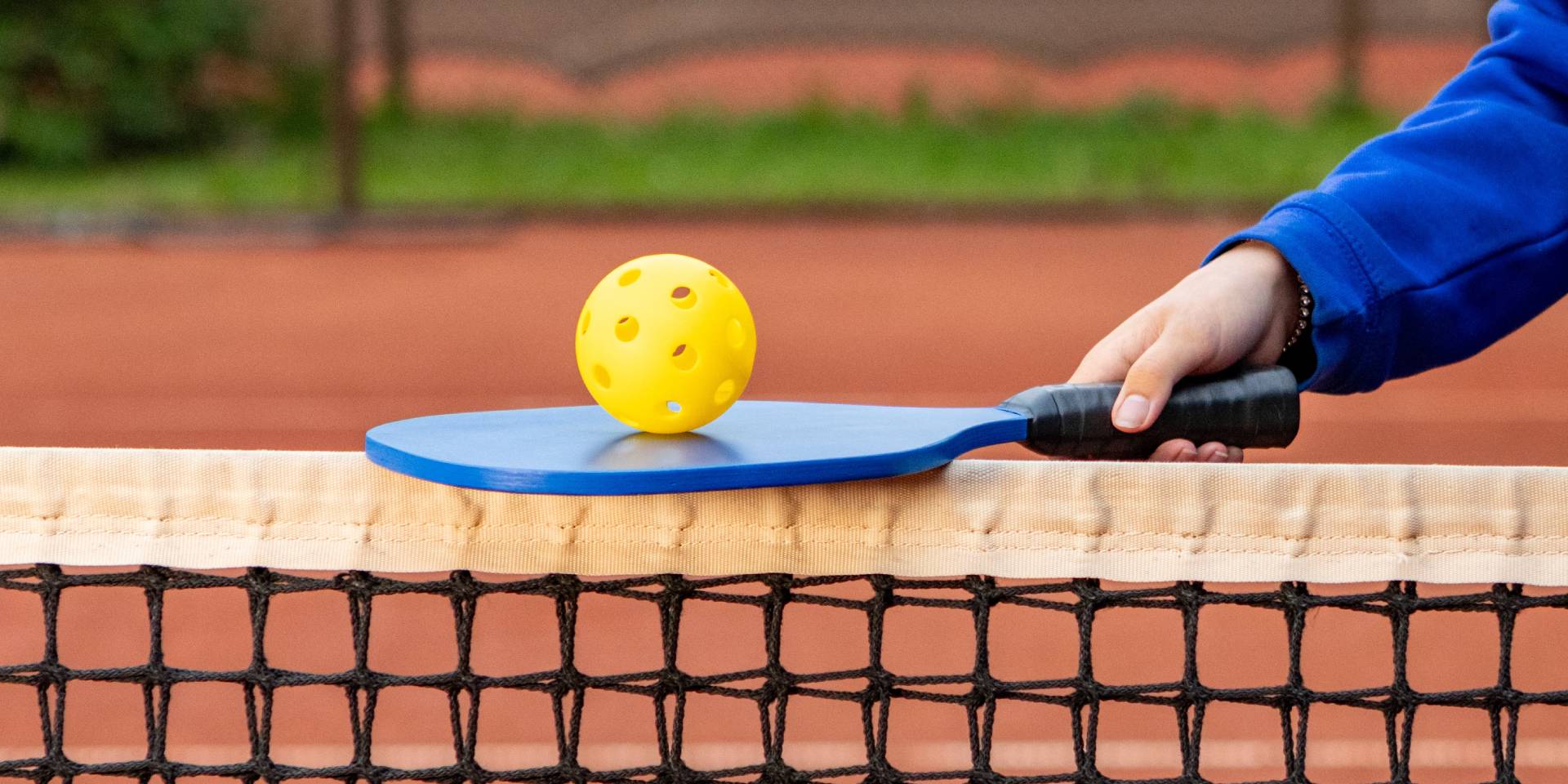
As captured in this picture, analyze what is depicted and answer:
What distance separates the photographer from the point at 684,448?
32.2 inches

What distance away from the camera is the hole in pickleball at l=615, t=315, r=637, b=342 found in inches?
33.9

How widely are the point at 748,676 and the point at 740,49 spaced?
9.17m

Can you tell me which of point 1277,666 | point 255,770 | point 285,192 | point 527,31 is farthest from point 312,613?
point 527,31

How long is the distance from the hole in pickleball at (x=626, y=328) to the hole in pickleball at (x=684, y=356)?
30 millimetres

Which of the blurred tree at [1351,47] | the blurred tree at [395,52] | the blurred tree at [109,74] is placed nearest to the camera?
the blurred tree at [109,74]

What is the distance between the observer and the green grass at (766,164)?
8188 millimetres

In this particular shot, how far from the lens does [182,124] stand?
964 cm

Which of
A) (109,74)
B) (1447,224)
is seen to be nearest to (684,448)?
(1447,224)

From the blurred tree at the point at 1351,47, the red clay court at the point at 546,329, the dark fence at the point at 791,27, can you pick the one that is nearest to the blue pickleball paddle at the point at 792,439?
the red clay court at the point at 546,329

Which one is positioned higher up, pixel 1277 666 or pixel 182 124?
pixel 182 124

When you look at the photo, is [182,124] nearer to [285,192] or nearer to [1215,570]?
[285,192]

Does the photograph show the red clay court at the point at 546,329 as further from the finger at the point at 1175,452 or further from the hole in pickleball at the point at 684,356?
the hole in pickleball at the point at 684,356

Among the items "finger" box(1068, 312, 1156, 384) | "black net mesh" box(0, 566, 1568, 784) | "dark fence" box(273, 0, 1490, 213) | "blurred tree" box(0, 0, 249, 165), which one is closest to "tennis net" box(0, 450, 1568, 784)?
"black net mesh" box(0, 566, 1568, 784)

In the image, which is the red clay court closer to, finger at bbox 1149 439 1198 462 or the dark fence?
the dark fence
